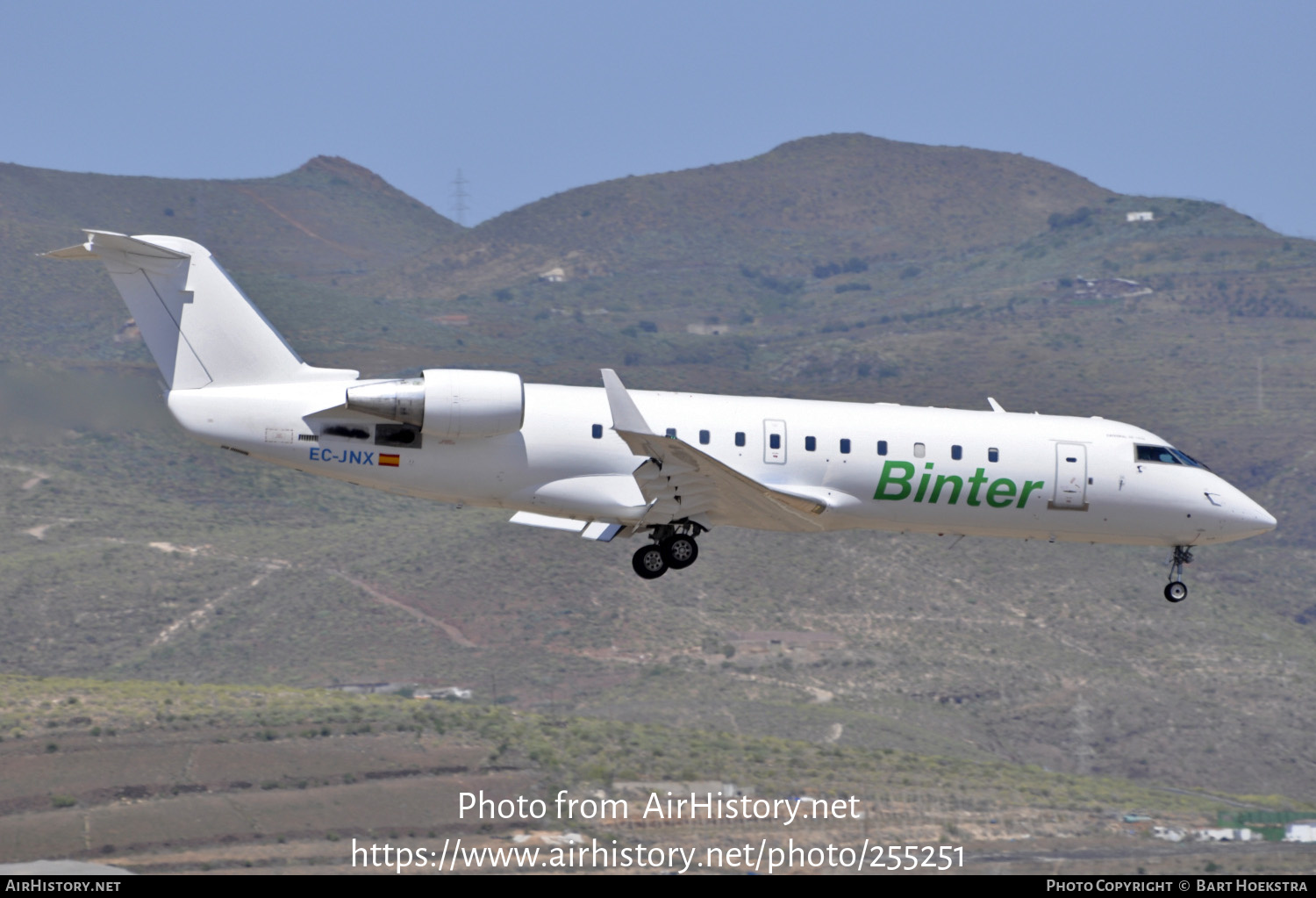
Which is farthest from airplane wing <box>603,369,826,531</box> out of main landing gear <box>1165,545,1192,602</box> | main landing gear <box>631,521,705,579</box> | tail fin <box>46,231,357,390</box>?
main landing gear <box>1165,545,1192,602</box>

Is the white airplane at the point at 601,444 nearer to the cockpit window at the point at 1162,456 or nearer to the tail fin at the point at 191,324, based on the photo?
the tail fin at the point at 191,324

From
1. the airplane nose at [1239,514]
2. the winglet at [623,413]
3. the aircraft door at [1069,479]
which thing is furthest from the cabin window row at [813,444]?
the airplane nose at [1239,514]

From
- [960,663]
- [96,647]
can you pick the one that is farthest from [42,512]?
[960,663]

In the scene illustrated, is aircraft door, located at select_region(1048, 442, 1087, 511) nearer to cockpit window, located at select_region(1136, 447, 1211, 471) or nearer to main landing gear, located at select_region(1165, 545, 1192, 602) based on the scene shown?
cockpit window, located at select_region(1136, 447, 1211, 471)

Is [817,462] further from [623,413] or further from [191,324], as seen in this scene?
[191,324]

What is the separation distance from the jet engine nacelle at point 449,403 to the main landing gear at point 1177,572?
47.5 feet

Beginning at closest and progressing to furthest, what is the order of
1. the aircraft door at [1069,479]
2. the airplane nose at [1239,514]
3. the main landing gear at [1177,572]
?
the aircraft door at [1069,479], the main landing gear at [1177,572], the airplane nose at [1239,514]

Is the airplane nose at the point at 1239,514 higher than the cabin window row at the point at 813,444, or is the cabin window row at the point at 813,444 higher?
the cabin window row at the point at 813,444

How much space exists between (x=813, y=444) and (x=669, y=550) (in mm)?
3545

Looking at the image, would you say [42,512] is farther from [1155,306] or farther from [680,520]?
[1155,306]

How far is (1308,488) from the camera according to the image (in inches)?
4788

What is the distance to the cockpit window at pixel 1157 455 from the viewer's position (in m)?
33.5

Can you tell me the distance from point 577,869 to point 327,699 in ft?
62.4

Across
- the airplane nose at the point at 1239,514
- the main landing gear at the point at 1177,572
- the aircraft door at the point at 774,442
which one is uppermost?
the aircraft door at the point at 774,442
